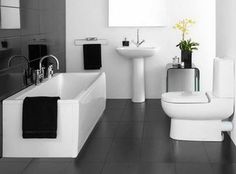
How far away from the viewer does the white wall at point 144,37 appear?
6750 mm

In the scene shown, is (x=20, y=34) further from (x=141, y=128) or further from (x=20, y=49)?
(x=141, y=128)

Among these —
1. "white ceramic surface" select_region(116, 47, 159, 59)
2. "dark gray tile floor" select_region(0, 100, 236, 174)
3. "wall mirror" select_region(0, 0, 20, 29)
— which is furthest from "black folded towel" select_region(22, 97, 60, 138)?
"white ceramic surface" select_region(116, 47, 159, 59)

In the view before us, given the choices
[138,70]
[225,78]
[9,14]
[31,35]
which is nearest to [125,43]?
[138,70]

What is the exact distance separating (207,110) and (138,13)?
8.72 ft

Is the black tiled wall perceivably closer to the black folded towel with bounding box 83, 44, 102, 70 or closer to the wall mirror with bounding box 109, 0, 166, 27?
the black folded towel with bounding box 83, 44, 102, 70

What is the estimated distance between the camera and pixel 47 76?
5684 mm

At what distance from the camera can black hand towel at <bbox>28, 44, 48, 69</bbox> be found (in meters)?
5.22

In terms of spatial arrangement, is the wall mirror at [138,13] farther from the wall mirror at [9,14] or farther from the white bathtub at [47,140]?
the white bathtub at [47,140]

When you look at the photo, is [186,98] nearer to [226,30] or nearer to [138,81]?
[226,30]

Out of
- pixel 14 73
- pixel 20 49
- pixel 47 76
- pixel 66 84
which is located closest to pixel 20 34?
pixel 20 49

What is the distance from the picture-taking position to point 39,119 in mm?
4105

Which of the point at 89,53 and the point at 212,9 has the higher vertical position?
the point at 212,9

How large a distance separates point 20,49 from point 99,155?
4.65 feet

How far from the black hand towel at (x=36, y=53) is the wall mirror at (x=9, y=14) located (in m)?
0.52
